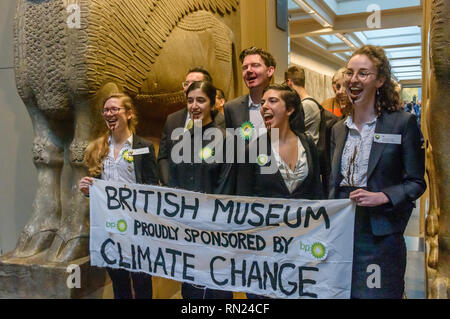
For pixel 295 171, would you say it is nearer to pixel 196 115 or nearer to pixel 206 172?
pixel 206 172

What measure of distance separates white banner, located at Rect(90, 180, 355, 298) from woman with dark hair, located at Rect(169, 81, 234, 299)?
136 millimetres

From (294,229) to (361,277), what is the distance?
34 centimetres

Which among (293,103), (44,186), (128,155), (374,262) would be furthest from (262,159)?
(44,186)

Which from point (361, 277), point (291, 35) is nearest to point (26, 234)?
point (361, 277)

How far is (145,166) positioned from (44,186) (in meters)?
0.83

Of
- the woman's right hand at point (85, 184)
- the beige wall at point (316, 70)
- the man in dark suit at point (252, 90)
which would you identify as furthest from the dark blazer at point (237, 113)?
the beige wall at point (316, 70)

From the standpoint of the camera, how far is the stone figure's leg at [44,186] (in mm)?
2809

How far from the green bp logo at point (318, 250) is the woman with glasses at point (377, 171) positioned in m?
0.13

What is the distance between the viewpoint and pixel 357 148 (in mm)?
1927

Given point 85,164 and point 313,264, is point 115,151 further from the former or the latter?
point 313,264

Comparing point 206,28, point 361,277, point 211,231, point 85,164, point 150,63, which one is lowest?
point 361,277

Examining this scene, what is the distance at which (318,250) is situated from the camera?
6.64ft

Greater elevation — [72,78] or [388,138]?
[72,78]

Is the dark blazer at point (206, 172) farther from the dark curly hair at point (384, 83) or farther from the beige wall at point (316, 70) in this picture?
the beige wall at point (316, 70)
